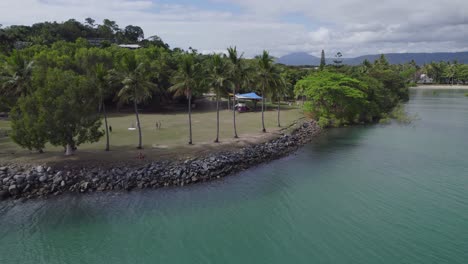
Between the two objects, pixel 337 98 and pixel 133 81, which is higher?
pixel 133 81

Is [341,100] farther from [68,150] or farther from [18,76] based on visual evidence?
[18,76]

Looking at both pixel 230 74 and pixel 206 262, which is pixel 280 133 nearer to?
pixel 230 74

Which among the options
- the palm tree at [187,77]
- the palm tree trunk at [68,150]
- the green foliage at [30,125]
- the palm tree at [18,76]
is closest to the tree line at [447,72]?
the palm tree at [187,77]

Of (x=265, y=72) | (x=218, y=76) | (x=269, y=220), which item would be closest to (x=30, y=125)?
(x=218, y=76)

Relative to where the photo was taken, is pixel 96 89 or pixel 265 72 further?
pixel 265 72

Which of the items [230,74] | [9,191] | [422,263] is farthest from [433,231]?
[9,191]

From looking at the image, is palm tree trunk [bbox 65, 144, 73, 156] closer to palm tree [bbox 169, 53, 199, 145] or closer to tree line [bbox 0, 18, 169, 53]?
palm tree [bbox 169, 53, 199, 145]
